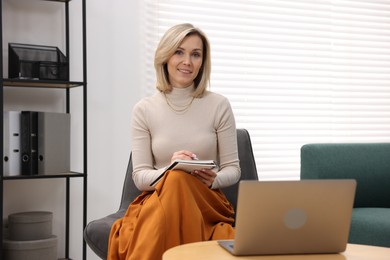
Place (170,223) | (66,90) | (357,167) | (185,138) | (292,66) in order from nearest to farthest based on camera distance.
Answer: (170,223) → (185,138) → (357,167) → (66,90) → (292,66)

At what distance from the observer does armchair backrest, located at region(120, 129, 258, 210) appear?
2604mm

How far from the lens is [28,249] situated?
2.83 m

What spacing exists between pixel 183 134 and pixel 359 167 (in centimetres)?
115

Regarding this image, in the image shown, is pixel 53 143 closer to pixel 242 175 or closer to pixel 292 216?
pixel 242 175

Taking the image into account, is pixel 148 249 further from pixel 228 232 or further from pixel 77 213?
pixel 77 213

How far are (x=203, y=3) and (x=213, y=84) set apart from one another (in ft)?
1.67

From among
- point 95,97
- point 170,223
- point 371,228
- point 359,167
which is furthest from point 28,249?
point 359,167

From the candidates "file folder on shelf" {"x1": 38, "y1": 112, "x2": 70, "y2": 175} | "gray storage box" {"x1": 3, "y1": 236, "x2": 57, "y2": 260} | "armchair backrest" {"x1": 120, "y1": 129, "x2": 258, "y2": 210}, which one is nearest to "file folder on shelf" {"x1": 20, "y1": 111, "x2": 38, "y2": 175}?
"file folder on shelf" {"x1": 38, "y1": 112, "x2": 70, "y2": 175}

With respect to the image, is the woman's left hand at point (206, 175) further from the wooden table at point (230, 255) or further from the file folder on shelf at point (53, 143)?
the file folder on shelf at point (53, 143)

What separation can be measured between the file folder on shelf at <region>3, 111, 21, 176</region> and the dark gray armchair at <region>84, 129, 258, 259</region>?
2.00 ft

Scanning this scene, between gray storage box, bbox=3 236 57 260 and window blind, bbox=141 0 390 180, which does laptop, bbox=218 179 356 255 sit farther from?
window blind, bbox=141 0 390 180

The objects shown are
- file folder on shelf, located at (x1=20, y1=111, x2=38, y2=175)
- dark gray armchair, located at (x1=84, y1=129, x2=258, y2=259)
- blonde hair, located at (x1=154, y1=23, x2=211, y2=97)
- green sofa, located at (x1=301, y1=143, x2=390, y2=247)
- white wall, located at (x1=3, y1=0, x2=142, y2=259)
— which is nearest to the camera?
dark gray armchair, located at (x1=84, y1=129, x2=258, y2=259)

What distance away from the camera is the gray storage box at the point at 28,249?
2818 mm

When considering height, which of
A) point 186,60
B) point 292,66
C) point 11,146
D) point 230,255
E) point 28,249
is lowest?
point 28,249
